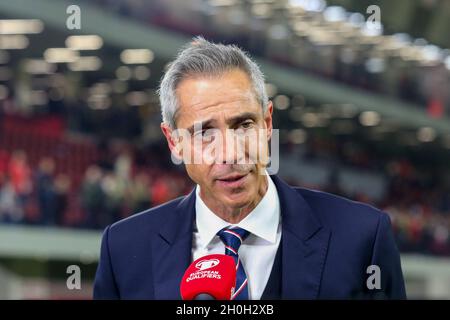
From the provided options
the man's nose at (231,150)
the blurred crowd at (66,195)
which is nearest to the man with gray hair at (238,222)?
the man's nose at (231,150)

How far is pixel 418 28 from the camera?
12.2m

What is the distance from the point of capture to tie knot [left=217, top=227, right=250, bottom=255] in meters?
1.55

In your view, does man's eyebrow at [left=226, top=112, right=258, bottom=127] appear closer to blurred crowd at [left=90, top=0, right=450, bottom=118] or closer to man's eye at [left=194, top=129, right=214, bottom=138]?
man's eye at [left=194, top=129, right=214, bottom=138]

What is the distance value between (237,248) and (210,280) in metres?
0.25

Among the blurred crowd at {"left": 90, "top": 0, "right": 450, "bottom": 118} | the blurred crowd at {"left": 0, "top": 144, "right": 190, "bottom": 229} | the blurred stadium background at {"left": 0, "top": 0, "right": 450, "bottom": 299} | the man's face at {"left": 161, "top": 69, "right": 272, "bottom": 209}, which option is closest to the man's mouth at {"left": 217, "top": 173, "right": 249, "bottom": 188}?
the man's face at {"left": 161, "top": 69, "right": 272, "bottom": 209}

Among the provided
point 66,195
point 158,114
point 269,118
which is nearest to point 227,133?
point 269,118

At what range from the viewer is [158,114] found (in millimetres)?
11281

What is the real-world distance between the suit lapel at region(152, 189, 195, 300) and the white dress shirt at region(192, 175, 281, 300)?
29 millimetres

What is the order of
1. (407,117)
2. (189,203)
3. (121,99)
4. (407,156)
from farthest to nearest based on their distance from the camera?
1. (407,156)
2. (407,117)
3. (121,99)
4. (189,203)

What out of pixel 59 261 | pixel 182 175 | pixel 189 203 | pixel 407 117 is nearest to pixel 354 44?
pixel 407 117

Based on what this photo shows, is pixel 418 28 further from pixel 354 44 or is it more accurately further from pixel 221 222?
pixel 221 222

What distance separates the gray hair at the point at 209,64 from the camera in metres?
1.50
